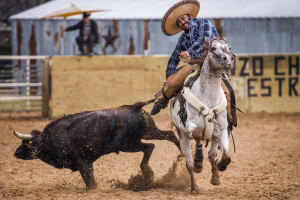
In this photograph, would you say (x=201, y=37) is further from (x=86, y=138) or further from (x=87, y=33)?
(x=87, y=33)

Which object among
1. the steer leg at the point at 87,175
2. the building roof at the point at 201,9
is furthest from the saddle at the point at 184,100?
the building roof at the point at 201,9

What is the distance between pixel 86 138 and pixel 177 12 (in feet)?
6.30

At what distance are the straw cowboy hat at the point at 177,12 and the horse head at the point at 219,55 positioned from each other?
1048 mm

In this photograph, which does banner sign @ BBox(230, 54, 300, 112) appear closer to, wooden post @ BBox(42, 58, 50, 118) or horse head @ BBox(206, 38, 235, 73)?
wooden post @ BBox(42, 58, 50, 118)

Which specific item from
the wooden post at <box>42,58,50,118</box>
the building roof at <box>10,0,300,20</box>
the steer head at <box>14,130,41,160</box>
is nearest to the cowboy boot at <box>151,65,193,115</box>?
the steer head at <box>14,130,41,160</box>

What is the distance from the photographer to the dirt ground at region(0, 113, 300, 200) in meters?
6.63

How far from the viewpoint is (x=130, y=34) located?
2053 centimetres

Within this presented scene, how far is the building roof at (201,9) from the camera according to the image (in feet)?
67.5

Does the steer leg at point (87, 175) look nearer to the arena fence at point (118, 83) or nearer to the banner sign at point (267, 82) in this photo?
the arena fence at point (118, 83)

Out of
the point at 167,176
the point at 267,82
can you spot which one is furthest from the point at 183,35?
the point at 267,82

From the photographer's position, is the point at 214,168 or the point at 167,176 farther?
the point at 167,176

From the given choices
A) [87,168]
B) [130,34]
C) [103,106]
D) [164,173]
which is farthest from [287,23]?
[87,168]

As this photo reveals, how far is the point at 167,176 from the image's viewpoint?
753 centimetres

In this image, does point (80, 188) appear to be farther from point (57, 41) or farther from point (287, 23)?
point (287, 23)
